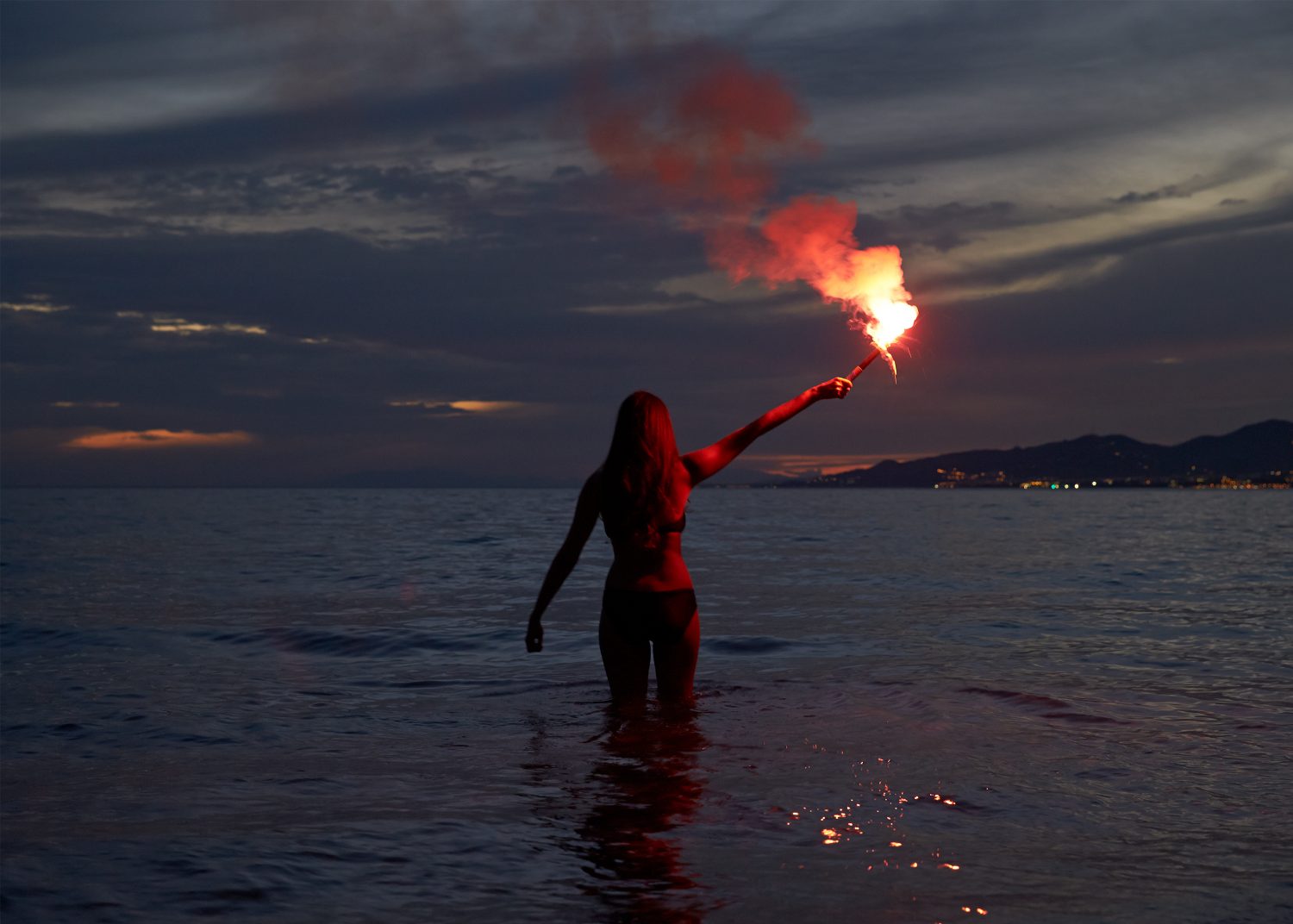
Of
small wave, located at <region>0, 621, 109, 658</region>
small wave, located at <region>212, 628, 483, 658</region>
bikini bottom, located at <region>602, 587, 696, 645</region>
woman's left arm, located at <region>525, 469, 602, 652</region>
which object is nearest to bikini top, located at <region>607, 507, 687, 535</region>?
woman's left arm, located at <region>525, 469, 602, 652</region>

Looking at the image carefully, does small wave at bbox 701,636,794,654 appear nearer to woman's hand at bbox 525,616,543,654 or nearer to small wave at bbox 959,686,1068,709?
small wave at bbox 959,686,1068,709

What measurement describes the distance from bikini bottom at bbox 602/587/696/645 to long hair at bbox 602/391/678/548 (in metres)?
0.49

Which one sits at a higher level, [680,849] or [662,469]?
[662,469]

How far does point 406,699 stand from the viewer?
10.4 m

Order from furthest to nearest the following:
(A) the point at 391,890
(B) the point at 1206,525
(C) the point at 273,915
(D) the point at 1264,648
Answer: (B) the point at 1206,525 < (D) the point at 1264,648 < (A) the point at 391,890 < (C) the point at 273,915

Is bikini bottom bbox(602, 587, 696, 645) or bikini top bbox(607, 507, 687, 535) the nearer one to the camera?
bikini top bbox(607, 507, 687, 535)

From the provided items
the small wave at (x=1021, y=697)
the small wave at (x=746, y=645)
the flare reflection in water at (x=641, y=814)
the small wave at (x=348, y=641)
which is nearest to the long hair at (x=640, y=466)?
the flare reflection in water at (x=641, y=814)

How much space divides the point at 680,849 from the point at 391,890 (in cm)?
140

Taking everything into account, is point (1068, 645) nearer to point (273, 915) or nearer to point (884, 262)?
point (884, 262)

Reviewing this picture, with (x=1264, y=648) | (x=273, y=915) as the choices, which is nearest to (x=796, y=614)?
(x=1264, y=648)

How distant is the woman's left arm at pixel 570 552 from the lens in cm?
707

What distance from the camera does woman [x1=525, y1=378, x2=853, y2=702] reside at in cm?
681

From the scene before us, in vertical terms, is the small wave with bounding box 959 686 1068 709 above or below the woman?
below

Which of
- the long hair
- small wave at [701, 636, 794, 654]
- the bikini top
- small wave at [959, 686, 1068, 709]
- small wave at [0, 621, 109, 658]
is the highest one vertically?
the long hair
